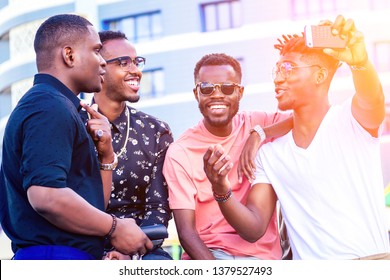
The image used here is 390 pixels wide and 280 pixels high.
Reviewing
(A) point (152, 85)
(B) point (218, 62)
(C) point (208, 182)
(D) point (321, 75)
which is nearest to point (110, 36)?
(B) point (218, 62)

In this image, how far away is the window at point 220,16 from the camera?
13.9 feet

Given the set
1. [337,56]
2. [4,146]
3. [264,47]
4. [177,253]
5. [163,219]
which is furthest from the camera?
[264,47]

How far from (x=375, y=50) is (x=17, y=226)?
2.26m

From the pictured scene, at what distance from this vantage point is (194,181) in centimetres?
300

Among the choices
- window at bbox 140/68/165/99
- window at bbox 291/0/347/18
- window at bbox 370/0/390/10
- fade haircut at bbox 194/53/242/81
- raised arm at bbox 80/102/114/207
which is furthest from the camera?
window at bbox 140/68/165/99

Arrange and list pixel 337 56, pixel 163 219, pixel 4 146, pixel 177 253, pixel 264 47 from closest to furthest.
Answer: pixel 4 146, pixel 337 56, pixel 163 219, pixel 177 253, pixel 264 47

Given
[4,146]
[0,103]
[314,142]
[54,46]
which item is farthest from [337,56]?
[0,103]

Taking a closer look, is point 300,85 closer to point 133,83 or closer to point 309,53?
point 309,53

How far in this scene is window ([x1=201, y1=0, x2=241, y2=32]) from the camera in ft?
13.9

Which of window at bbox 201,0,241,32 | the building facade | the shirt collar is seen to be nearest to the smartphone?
the building facade

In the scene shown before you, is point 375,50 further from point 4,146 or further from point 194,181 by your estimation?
point 4,146

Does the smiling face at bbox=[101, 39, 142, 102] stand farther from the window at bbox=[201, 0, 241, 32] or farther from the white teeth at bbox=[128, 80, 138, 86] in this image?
the window at bbox=[201, 0, 241, 32]

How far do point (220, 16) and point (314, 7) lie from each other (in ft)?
1.76

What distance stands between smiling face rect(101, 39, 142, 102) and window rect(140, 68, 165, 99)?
1.14 meters
